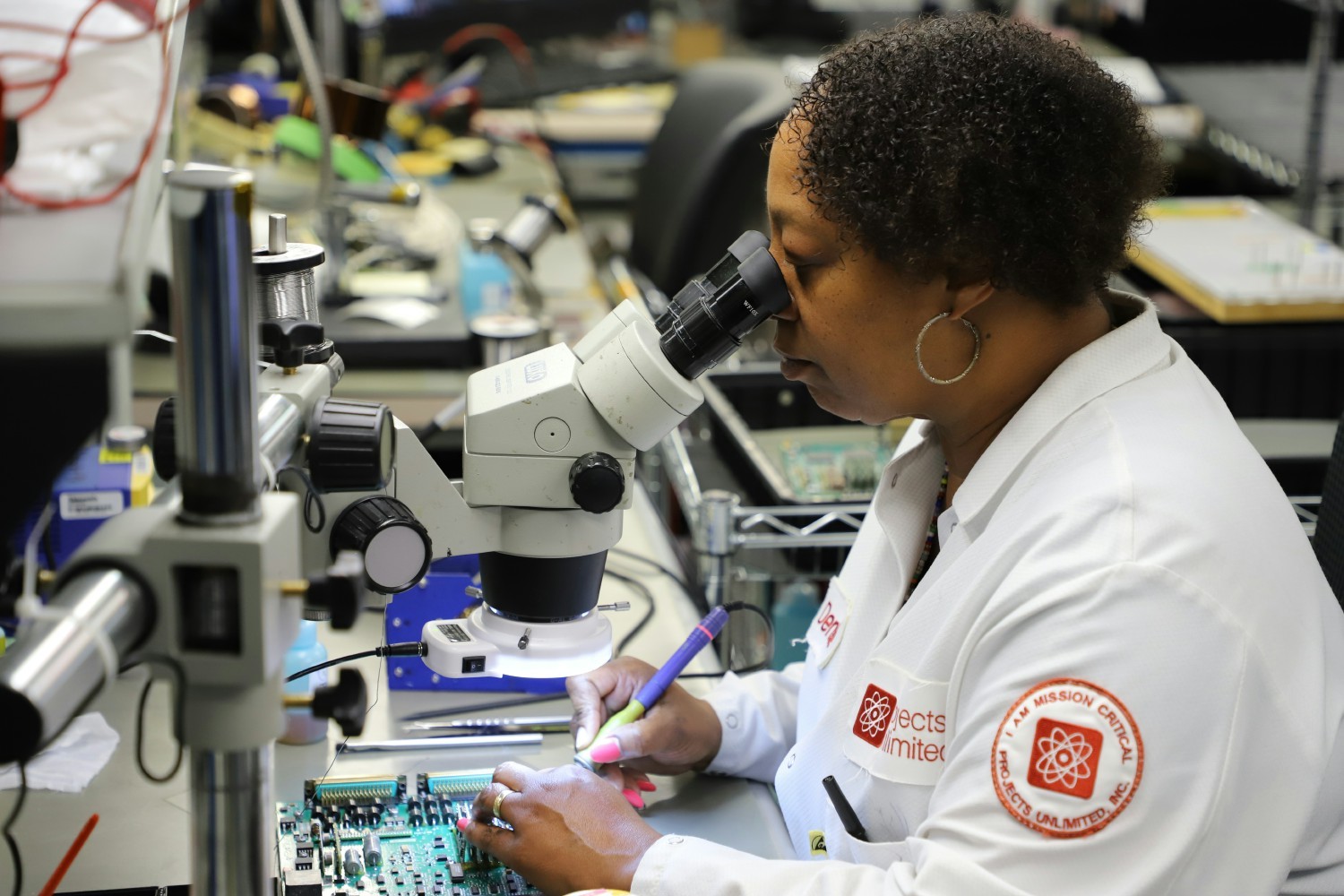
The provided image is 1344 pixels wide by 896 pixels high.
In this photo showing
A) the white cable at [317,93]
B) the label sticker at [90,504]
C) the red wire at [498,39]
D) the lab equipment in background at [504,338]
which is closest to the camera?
the label sticker at [90,504]

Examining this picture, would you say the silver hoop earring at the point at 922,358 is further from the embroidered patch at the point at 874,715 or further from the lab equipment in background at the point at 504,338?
the lab equipment in background at the point at 504,338

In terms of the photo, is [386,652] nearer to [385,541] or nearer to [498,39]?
[385,541]

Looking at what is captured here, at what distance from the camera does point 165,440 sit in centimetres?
82

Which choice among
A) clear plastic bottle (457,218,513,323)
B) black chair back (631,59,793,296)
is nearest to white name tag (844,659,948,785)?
clear plastic bottle (457,218,513,323)

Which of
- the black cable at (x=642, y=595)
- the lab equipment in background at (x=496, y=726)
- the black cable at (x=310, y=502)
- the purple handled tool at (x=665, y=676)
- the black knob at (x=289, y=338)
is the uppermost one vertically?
the black knob at (x=289, y=338)

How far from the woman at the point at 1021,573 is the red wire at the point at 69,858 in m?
0.33

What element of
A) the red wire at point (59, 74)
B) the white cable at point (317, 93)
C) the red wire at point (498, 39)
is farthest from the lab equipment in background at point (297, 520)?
the red wire at point (498, 39)

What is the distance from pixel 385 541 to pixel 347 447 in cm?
12

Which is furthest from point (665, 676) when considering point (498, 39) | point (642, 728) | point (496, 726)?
point (498, 39)

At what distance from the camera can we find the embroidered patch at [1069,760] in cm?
90

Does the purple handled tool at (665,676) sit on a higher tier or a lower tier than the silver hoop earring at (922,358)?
lower

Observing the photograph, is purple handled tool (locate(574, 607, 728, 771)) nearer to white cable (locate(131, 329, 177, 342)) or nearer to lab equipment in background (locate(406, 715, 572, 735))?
lab equipment in background (locate(406, 715, 572, 735))

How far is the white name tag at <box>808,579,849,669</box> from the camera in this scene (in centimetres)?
129

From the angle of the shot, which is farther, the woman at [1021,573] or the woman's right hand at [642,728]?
the woman's right hand at [642,728]
